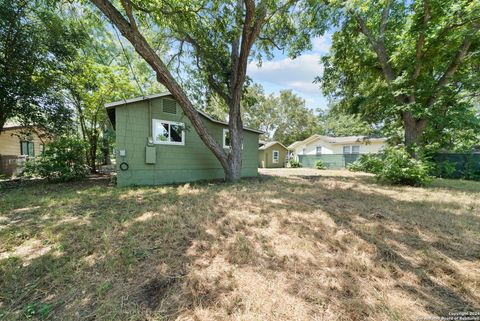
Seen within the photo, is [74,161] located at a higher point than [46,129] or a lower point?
lower

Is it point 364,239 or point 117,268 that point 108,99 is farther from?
point 364,239

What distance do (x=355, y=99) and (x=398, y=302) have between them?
11.3m

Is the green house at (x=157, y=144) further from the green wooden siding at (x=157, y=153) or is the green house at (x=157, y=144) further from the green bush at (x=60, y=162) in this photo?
the green bush at (x=60, y=162)

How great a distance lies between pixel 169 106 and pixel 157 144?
157 cm

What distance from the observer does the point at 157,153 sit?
7.32 meters

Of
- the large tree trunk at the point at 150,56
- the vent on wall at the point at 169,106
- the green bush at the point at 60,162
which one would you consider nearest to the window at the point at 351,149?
the large tree trunk at the point at 150,56

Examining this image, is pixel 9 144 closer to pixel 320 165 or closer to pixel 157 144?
pixel 157 144

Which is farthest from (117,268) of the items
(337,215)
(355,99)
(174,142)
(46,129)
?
(355,99)

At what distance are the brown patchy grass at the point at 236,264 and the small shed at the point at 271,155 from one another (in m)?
17.1

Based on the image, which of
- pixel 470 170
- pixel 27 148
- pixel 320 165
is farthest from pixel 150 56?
pixel 320 165

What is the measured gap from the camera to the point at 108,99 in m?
9.73

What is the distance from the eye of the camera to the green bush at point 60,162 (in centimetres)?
741

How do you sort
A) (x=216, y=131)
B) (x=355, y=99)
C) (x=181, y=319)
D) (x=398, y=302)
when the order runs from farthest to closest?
(x=355, y=99), (x=216, y=131), (x=398, y=302), (x=181, y=319)

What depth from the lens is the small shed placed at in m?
20.9
